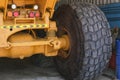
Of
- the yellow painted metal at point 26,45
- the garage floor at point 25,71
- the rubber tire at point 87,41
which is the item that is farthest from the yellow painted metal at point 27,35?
the garage floor at point 25,71

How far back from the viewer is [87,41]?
497 cm

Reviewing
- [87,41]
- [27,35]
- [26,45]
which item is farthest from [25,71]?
[87,41]

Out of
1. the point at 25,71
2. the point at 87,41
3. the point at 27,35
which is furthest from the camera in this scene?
the point at 25,71

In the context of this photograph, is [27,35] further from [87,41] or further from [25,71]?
[25,71]

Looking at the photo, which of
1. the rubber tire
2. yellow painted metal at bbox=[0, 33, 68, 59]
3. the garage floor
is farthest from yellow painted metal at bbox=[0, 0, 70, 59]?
the garage floor

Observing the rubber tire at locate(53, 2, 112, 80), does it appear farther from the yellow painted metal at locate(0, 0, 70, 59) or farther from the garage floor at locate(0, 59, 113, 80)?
the garage floor at locate(0, 59, 113, 80)

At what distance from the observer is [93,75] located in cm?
522

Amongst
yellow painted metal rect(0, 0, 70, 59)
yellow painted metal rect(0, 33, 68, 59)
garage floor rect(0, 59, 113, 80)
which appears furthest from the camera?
garage floor rect(0, 59, 113, 80)

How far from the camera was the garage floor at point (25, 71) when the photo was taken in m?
5.98

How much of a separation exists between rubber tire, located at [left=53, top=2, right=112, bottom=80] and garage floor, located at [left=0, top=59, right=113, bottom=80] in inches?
30.5

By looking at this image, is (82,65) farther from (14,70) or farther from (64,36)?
(14,70)

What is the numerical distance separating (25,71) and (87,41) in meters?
2.06

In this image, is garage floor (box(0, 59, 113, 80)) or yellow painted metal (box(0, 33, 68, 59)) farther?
garage floor (box(0, 59, 113, 80))

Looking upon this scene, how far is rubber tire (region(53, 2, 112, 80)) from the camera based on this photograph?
5.00 metres
